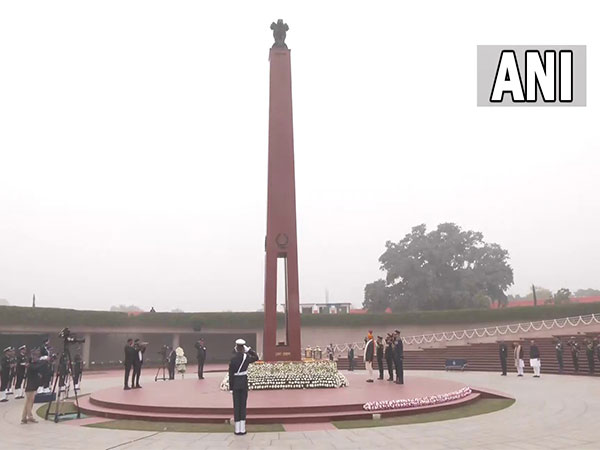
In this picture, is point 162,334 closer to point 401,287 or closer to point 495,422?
point 401,287

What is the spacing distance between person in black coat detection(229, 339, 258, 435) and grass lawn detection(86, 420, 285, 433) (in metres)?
0.48

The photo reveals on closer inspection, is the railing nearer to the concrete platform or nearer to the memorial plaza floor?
the concrete platform

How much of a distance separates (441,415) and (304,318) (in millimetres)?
24034

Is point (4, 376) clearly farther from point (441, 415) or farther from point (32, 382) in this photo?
point (441, 415)

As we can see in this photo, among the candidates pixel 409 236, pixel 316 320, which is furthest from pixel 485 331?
pixel 409 236

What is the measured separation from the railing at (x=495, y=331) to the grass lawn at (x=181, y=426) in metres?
21.9

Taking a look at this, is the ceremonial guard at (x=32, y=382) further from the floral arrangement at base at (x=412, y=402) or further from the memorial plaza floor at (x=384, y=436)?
the floral arrangement at base at (x=412, y=402)

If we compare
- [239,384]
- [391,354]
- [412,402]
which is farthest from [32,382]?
[391,354]

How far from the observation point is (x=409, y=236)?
46344 millimetres

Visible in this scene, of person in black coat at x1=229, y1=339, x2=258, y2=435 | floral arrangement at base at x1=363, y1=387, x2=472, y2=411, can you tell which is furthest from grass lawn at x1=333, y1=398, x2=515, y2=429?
person in black coat at x1=229, y1=339, x2=258, y2=435

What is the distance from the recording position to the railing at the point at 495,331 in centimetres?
2675

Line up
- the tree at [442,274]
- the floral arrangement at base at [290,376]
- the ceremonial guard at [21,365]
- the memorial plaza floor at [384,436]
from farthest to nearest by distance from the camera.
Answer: the tree at [442,274]
the ceremonial guard at [21,365]
the floral arrangement at base at [290,376]
the memorial plaza floor at [384,436]

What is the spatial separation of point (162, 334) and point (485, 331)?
2150 centimetres

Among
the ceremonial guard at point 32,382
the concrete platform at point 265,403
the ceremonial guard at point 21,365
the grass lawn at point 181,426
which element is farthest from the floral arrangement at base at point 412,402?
the ceremonial guard at point 21,365
